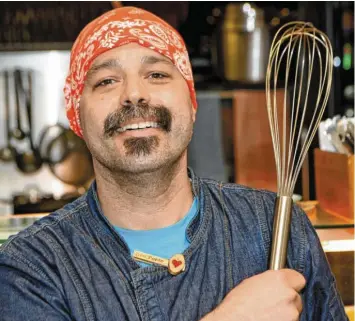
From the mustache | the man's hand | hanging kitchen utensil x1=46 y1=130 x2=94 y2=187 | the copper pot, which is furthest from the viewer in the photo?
hanging kitchen utensil x1=46 y1=130 x2=94 y2=187

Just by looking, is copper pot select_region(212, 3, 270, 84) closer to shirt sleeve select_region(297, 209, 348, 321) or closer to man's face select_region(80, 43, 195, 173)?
man's face select_region(80, 43, 195, 173)

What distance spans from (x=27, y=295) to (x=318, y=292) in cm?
50

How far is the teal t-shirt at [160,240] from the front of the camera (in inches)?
50.4

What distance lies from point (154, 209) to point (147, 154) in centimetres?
12

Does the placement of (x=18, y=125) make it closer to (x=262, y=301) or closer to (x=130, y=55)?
(x=130, y=55)

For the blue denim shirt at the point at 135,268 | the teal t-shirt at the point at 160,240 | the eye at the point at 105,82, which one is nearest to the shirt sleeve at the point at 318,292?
the blue denim shirt at the point at 135,268

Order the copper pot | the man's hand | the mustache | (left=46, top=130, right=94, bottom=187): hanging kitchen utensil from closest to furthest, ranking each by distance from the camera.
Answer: the man's hand, the mustache, the copper pot, (left=46, top=130, right=94, bottom=187): hanging kitchen utensil

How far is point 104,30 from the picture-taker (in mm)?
1350

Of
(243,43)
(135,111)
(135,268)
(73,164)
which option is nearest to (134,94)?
(135,111)

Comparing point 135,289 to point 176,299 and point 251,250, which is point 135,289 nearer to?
point 176,299

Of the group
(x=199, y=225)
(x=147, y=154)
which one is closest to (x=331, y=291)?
(x=199, y=225)

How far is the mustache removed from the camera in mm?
1252

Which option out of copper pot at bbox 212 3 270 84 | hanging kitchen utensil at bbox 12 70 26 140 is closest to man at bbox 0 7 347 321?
copper pot at bbox 212 3 270 84

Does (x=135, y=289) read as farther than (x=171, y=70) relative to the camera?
No
